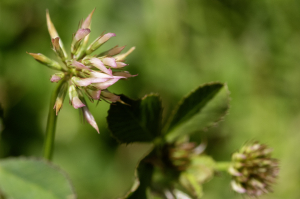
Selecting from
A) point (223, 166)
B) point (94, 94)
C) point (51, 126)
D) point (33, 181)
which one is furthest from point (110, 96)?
point (223, 166)

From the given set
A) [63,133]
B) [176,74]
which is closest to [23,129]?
[63,133]

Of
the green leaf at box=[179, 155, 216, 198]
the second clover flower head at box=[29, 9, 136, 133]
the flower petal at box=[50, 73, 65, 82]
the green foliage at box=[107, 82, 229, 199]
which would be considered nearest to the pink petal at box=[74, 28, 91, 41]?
the second clover flower head at box=[29, 9, 136, 133]

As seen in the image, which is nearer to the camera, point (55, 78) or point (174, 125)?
point (55, 78)

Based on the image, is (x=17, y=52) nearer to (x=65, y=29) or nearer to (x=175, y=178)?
(x=65, y=29)

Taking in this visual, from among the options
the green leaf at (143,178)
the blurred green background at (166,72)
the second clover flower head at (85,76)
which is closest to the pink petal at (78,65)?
the second clover flower head at (85,76)

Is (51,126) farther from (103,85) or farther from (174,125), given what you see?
(174,125)
